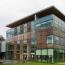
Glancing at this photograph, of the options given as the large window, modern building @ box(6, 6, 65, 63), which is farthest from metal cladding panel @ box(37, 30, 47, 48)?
the large window

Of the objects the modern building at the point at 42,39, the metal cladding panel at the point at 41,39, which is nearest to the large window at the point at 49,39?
the modern building at the point at 42,39

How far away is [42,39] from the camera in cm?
5322

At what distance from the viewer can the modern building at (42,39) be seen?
5141 centimetres

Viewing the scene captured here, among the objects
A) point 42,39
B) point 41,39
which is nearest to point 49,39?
point 42,39

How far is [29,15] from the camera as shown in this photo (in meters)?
61.4

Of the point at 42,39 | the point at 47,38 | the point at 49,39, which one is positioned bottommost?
the point at 49,39

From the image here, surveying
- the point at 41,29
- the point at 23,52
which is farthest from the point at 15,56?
the point at 41,29

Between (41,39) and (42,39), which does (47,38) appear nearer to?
(42,39)

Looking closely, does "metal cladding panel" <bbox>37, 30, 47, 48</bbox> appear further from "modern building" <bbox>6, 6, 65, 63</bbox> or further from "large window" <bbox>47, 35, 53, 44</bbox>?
"large window" <bbox>47, 35, 53, 44</bbox>

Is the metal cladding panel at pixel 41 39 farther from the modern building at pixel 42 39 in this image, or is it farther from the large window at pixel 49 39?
the large window at pixel 49 39

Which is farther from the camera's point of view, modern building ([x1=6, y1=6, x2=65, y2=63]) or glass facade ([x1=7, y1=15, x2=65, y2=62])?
modern building ([x1=6, y1=6, x2=65, y2=63])

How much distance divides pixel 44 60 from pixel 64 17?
17514 mm

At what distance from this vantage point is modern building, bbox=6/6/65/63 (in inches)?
2024

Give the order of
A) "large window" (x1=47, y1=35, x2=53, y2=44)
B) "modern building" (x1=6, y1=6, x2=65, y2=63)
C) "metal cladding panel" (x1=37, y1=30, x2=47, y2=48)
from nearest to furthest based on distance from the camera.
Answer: "large window" (x1=47, y1=35, x2=53, y2=44) < "modern building" (x1=6, y1=6, x2=65, y2=63) < "metal cladding panel" (x1=37, y1=30, x2=47, y2=48)
